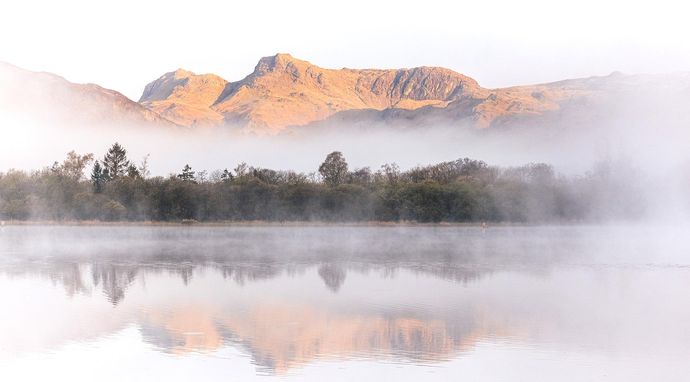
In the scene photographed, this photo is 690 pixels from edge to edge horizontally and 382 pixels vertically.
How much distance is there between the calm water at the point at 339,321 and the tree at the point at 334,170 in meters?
86.3

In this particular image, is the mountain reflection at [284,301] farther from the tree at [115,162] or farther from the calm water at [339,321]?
the tree at [115,162]

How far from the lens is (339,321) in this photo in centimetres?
1998

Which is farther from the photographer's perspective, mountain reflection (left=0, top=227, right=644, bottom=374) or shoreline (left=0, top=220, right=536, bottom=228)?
shoreline (left=0, top=220, right=536, bottom=228)

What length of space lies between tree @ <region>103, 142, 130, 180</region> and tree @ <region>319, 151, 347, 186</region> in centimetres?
2979

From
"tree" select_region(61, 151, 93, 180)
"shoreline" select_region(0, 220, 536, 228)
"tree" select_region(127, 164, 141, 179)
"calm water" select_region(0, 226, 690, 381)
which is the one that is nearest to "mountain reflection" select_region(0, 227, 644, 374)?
"calm water" select_region(0, 226, 690, 381)

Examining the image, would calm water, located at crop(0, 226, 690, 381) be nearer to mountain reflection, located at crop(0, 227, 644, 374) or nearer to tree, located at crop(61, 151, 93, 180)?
mountain reflection, located at crop(0, 227, 644, 374)

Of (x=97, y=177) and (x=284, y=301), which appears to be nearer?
(x=284, y=301)

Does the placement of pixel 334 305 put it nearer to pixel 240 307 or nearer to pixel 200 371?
pixel 240 307

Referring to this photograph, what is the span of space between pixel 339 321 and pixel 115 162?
362 ft

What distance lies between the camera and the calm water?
14734mm

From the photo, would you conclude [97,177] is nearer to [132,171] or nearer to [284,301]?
[132,171]

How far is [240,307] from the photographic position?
22203 mm

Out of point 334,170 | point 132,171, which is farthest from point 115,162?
point 334,170

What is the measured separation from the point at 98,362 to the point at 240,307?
24.0 ft
